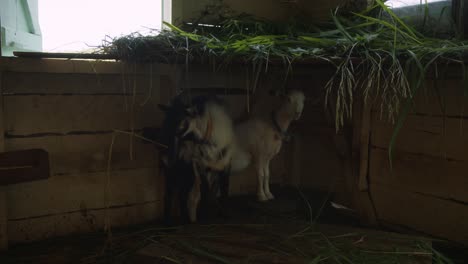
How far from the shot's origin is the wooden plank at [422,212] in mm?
2098

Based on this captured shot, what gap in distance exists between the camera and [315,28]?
2.62m

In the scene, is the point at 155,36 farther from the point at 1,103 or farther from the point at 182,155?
the point at 1,103

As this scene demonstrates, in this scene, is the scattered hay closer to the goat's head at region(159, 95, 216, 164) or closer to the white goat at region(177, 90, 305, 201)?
the goat's head at region(159, 95, 216, 164)

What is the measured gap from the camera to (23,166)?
2070 mm

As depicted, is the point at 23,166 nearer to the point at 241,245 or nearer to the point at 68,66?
the point at 68,66

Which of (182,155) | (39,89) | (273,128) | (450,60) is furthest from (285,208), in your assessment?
(39,89)

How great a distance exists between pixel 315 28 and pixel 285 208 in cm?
119

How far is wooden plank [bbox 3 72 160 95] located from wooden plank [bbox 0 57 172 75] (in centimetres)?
4

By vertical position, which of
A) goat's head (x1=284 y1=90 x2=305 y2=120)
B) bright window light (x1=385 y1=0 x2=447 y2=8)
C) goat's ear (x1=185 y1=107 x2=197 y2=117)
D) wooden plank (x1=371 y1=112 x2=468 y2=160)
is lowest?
wooden plank (x1=371 y1=112 x2=468 y2=160)

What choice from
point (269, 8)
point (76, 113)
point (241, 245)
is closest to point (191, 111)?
point (76, 113)

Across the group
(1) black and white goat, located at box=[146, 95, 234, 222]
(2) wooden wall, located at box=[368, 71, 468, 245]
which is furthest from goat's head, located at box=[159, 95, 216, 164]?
(2) wooden wall, located at box=[368, 71, 468, 245]

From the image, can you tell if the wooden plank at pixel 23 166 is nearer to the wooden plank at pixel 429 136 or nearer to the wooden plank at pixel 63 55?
the wooden plank at pixel 63 55

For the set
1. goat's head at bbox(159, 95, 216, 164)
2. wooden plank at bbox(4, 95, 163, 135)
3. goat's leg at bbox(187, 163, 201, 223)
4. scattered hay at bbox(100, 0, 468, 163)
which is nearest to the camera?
scattered hay at bbox(100, 0, 468, 163)

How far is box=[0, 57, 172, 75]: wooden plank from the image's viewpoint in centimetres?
206
